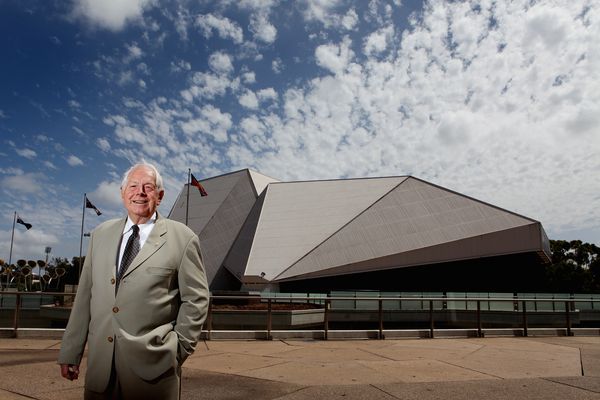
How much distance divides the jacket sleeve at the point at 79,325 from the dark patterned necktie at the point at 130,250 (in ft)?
0.84

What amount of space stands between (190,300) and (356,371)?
14.6 feet

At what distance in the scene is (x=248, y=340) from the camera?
31.6ft

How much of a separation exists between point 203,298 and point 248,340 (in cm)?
748

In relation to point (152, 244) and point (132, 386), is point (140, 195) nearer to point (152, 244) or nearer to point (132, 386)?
point (152, 244)

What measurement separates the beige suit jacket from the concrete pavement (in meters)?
2.64

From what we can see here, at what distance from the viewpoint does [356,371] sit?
6.36 m

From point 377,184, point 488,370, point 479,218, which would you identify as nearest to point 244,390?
point 488,370

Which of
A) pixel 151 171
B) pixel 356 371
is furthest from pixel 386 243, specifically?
pixel 151 171

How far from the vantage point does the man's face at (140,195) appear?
260 cm

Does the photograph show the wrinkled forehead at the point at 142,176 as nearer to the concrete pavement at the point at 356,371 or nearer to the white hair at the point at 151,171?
the white hair at the point at 151,171

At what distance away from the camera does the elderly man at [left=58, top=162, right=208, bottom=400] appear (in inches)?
91.4

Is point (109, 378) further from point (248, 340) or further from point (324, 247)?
point (324, 247)

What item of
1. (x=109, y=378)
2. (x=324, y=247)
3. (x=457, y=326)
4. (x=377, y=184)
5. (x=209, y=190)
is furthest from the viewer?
(x=209, y=190)

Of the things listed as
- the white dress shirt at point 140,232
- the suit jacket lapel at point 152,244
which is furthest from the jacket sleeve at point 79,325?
the suit jacket lapel at point 152,244
